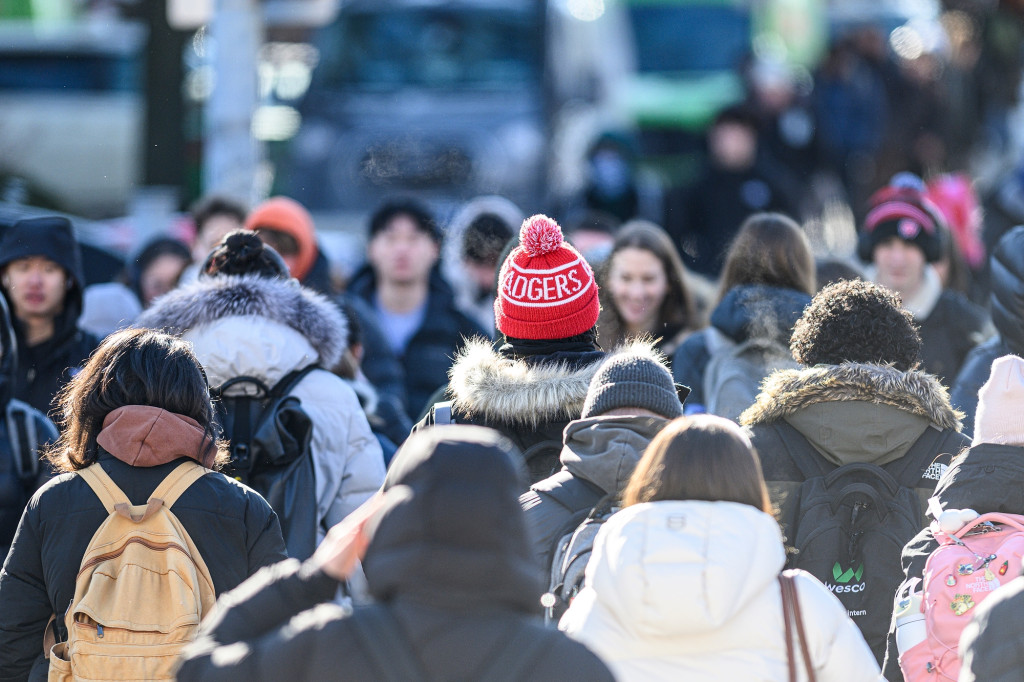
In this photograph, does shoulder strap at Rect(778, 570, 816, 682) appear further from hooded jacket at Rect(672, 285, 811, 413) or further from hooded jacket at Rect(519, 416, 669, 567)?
hooded jacket at Rect(672, 285, 811, 413)

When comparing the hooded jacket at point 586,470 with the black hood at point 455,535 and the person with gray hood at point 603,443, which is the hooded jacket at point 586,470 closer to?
the person with gray hood at point 603,443

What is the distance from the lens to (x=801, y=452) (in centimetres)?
439

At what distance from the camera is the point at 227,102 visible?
10.4m

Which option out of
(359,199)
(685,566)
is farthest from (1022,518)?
(359,199)

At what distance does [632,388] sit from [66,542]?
→ 5.08 feet

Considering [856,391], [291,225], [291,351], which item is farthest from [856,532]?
[291,225]

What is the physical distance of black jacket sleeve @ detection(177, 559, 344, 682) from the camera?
8.99ft

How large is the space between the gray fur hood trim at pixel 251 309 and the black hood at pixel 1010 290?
2.57 m

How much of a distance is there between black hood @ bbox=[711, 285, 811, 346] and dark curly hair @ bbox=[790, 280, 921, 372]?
95 cm

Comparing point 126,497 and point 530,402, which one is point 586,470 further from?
point 126,497

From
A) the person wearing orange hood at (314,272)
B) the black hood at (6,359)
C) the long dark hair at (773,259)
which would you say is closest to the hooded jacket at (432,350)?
the person wearing orange hood at (314,272)

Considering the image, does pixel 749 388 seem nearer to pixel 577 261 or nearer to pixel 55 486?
pixel 577 261

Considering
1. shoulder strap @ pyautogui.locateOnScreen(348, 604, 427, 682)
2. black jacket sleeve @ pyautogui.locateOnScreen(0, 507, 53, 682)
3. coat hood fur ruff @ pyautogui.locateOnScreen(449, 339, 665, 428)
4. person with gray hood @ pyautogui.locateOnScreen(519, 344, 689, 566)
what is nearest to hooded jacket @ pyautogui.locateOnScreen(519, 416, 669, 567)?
person with gray hood @ pyautogui.locateOnScreen(519, 344, 689, 566)

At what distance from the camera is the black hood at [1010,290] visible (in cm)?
579
